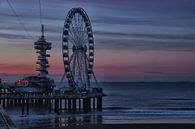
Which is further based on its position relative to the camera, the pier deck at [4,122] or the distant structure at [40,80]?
the distant structure at [40,80]

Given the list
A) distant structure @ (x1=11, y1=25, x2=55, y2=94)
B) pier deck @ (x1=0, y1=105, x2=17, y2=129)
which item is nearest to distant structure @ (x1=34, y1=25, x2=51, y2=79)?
distant structure @ (x1=11, y1=25, x2=55, y2=94)

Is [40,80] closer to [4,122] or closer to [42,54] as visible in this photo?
[42,54]

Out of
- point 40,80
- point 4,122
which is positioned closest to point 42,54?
point 40,80

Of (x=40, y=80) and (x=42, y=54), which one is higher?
(x=42, y=54)

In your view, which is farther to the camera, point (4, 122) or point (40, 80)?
point (40, 80)

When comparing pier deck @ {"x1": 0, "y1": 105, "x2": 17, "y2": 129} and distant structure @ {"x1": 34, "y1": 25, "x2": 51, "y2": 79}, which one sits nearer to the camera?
pier deck @ {"x1": 0, "y1": 105, "x2": 17, "y2": 129}

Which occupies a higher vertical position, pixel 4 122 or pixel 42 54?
pixel 42 54

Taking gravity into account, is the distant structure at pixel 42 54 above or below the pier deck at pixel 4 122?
above

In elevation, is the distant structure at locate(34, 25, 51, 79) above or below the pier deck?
above

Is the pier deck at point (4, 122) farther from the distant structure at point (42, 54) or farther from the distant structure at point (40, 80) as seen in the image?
the distant structure at point (42, 54)

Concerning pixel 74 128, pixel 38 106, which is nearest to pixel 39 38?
pixel 38 106

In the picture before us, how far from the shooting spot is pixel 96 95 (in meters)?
70.0

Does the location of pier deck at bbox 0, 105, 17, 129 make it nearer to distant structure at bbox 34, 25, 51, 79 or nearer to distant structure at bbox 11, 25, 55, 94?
distant structure at bbox 11, 25, 55, 94

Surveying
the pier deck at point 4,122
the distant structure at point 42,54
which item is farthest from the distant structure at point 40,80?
the pier deck at point 4,122
